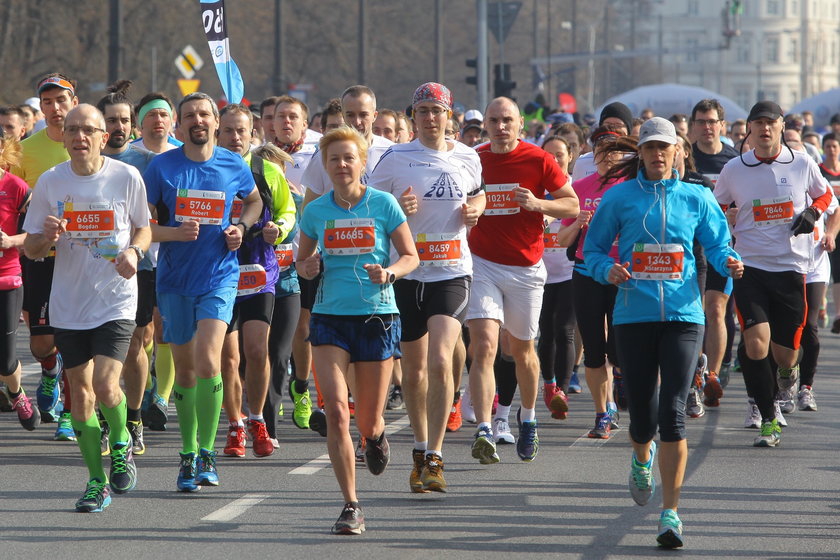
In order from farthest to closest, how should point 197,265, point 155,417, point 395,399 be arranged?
point 395,399, point 155,417, point 197,265

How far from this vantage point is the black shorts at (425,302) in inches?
351

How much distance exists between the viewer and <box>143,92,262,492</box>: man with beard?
872 centimetres

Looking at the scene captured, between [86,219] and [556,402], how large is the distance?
4.43m

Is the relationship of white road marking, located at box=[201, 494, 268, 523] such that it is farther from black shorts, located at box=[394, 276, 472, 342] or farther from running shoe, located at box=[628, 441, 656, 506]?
running shoe, located at box=[628, 441, 656, 506]

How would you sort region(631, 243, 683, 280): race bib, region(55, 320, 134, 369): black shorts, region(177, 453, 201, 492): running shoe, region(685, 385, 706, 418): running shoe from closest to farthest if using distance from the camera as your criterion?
region(631, 243, 683, 280): race bib < region(55, 320, 134, 369): black shorts < region(177, 453, 201, 492): running shoe < region(685, 385, 706, 418): running shoe

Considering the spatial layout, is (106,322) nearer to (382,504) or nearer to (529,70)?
(382,504)

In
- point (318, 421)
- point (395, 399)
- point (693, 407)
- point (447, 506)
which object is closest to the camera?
point (447, 506)

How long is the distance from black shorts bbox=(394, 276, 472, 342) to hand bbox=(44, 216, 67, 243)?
6.08ft

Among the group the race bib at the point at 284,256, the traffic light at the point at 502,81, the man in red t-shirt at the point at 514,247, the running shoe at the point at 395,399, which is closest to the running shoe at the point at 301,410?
the race bib at the point at 284,256

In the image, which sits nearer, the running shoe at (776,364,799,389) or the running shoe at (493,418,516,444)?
the running shoe at (493,418,516,444)

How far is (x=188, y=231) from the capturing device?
28.4 ft

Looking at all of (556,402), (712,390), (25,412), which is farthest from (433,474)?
(712,390)

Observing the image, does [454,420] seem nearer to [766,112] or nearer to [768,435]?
[768,435]

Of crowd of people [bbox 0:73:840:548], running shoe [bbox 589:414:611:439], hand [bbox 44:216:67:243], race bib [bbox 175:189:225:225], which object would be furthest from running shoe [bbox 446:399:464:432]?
hand [bbox 44:216:67:243]
